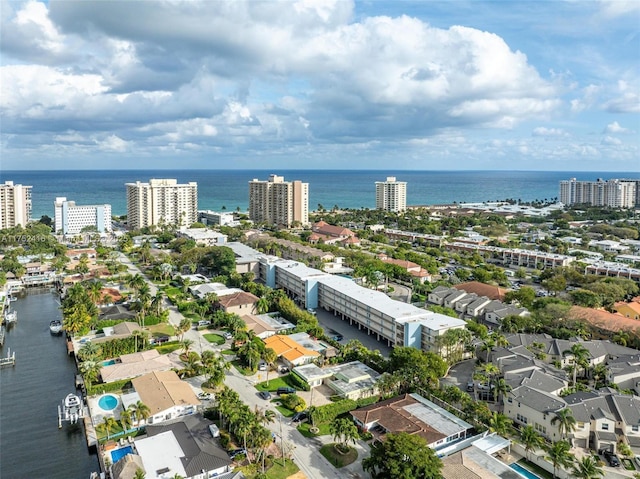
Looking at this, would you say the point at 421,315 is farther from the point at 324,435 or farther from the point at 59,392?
the point at 59,392

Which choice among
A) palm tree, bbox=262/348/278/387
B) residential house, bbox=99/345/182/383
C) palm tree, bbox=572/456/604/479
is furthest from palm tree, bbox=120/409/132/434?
palm tree, bbox=572/456/604/479

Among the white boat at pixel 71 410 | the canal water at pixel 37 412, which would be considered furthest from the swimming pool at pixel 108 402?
the canal water at pixel 37 412

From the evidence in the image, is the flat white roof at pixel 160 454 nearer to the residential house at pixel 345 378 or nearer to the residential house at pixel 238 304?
the residential house at pixel 345 378

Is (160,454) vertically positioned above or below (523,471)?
above

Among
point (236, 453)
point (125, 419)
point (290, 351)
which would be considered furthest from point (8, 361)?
point (236, 453)

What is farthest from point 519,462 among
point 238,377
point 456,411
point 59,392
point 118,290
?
point 118,290

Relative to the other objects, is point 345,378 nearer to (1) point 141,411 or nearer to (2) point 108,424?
(1) point 141,411
